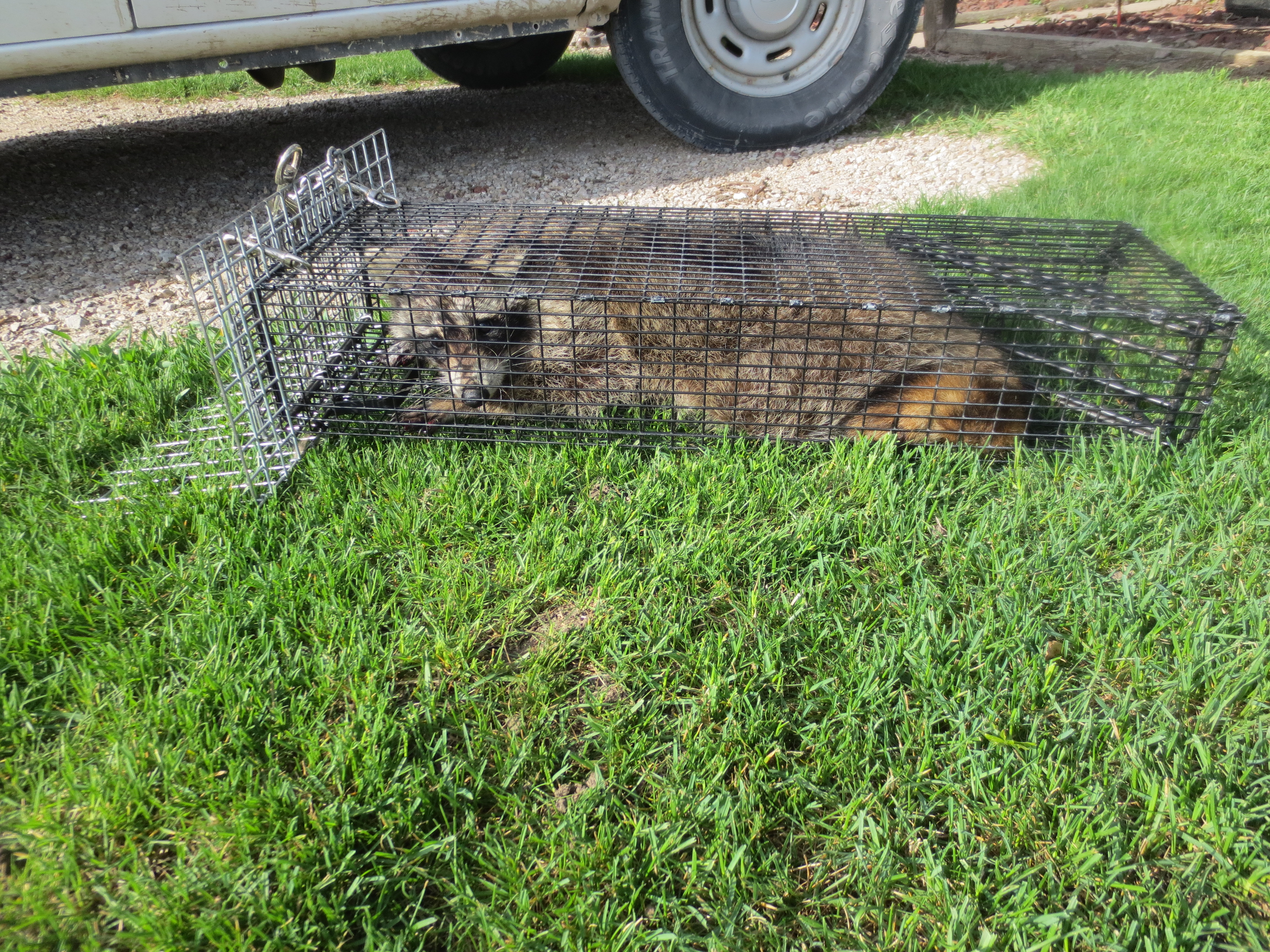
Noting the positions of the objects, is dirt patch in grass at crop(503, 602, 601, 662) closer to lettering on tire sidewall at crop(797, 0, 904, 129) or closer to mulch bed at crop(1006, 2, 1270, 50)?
lettering on tire sidewall at crop(797, 0, 904, 129)

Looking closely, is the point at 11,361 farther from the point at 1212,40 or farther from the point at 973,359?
the point at 1212,40

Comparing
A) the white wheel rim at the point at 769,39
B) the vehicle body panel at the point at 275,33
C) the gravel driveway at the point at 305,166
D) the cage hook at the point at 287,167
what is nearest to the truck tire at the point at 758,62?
the white wheel rim at the point at 769,39

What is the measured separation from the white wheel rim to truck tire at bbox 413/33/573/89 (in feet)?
9.13

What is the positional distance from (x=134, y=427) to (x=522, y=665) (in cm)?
200

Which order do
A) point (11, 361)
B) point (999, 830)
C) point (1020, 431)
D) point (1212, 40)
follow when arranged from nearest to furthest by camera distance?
point (999, 830) < point (1020, 431) < point (11, 361) < point (1212, 40)

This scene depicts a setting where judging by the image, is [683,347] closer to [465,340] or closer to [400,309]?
[465,340]

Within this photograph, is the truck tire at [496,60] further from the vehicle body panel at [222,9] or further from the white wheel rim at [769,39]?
the vehicle body panel at [222,9]

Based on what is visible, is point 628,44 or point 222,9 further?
point 628,44

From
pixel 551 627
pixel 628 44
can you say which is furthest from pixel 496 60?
pixel 551 627

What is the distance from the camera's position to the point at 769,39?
5723 millimetres

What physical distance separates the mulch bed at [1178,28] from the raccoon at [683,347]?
7.15 meters

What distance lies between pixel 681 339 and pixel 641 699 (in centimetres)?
156

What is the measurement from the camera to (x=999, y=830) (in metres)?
1.74

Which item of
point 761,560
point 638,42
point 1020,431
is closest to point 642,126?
point 638,42
